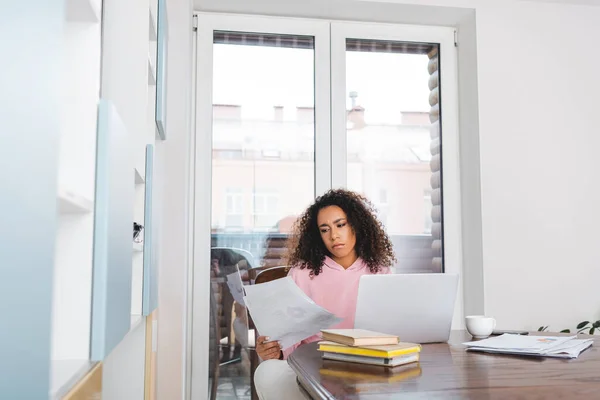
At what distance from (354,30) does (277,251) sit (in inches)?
51.8

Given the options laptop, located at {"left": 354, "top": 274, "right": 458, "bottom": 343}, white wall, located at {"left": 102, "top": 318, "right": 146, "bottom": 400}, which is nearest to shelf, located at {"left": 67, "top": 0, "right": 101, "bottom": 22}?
laptop, located at {"left": 354, "top": 274, "right": 458, "bottom": 343}

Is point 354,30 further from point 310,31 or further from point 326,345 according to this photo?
point 326,345

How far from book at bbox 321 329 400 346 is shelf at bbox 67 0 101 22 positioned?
85 cm

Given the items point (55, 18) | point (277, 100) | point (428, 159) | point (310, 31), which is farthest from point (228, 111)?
point (55, 18)

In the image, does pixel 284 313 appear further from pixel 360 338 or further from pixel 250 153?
pixel 250 153

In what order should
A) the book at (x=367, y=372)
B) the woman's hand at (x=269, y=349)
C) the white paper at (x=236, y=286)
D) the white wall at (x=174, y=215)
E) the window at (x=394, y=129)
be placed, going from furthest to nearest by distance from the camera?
the window at (x=394, y=129), the white paper at (x=236, y=286), the white wall at (x=174, y=215), the woman's hand at (x=269, y=349), the book at (x=367, y=372)

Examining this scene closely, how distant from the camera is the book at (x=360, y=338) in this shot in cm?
127

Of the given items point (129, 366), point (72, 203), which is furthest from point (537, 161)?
point (72, 203)

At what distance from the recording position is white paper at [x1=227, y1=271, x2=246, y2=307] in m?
3.21

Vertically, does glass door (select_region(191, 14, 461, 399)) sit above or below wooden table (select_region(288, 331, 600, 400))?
above

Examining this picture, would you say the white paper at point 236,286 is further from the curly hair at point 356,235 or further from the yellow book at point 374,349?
the yellow book at point 374,349

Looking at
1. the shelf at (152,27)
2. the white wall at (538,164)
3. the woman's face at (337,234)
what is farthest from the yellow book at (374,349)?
the white wall at (538,164)

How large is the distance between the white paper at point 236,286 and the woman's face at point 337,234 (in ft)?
3.02

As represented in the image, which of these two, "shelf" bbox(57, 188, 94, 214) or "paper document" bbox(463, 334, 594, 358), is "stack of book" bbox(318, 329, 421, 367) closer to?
"paper document" bbox(463, 334, 594, 358)
